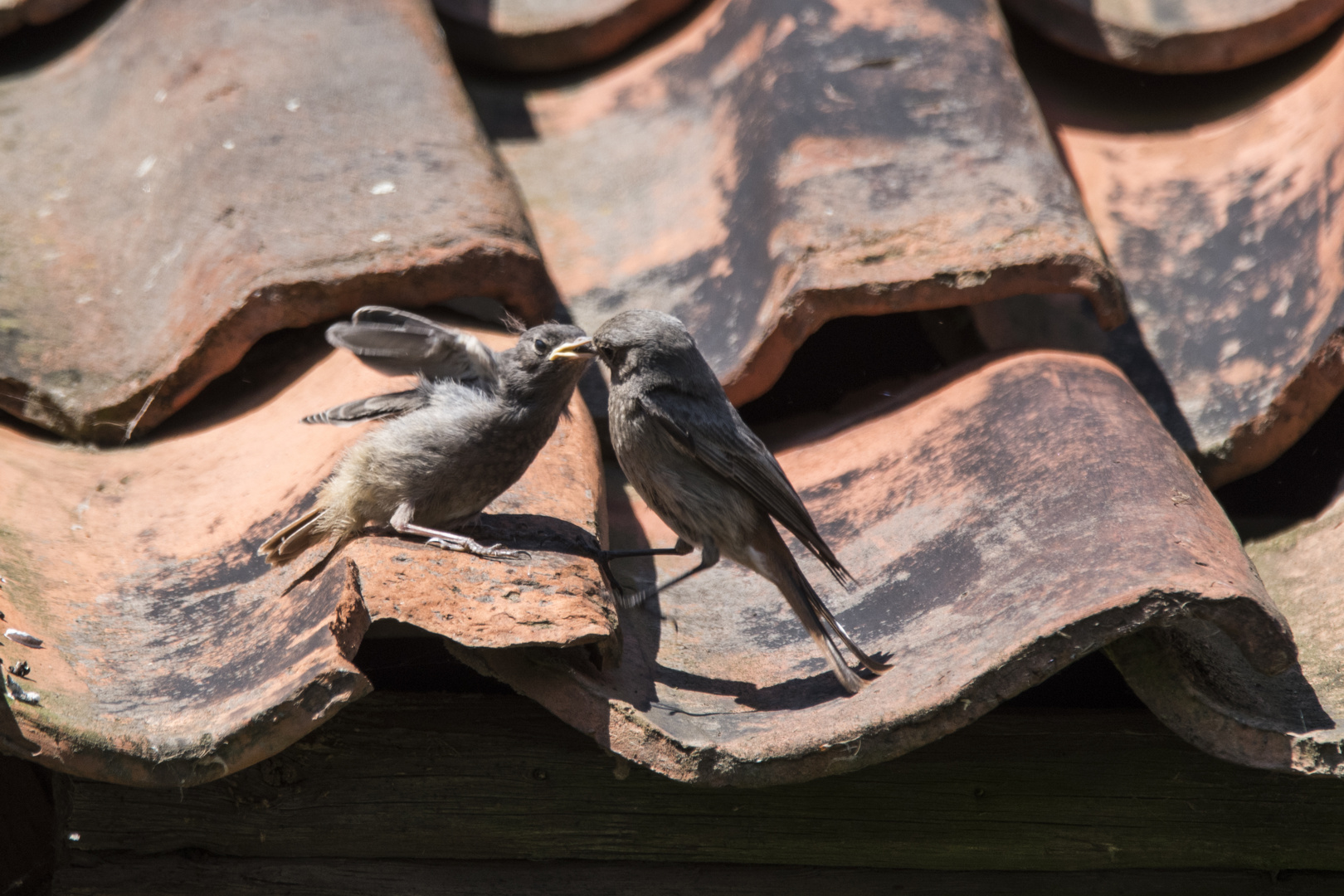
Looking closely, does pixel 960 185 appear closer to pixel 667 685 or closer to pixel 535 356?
pixel 535 356

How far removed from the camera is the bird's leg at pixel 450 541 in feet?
9.02

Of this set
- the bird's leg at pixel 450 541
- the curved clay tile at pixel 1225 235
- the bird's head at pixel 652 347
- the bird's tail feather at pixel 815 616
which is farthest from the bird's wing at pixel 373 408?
the curved clay tile at pixel 1225 235

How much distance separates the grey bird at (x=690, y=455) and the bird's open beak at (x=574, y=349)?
47mm

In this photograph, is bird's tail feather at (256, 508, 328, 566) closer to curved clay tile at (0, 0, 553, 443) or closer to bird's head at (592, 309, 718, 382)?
curved clay tile at (0, 0, 553, 443)

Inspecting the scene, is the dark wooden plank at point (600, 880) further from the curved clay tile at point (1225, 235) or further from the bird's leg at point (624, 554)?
the curved clay tile at point (1225, 235)

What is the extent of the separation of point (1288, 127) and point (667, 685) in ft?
10.8

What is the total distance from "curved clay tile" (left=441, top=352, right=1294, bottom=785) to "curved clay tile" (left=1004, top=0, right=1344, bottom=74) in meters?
2.00

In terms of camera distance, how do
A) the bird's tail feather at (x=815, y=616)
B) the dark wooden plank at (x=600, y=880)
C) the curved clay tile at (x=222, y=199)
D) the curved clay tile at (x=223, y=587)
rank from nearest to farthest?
the curved clay tile at (x=223, y=587), the bird's tail feather at (x=815, y=616), the dark wooden plank at (x=600, y=880), the curved clay tile at (x=222, y=199)

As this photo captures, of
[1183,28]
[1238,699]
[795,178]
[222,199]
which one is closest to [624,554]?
[795,178]

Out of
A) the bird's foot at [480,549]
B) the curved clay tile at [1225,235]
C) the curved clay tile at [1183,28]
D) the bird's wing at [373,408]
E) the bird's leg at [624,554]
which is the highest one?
the curved clay tile at [1183,28]

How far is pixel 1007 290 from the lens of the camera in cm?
344

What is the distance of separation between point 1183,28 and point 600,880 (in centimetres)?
402

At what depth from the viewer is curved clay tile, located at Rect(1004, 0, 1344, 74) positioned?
4.60 meters

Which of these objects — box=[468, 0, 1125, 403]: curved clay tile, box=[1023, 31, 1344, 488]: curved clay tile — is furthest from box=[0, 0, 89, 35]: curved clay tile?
box=[1023, 31, 1344, 488]: curved clay tile
